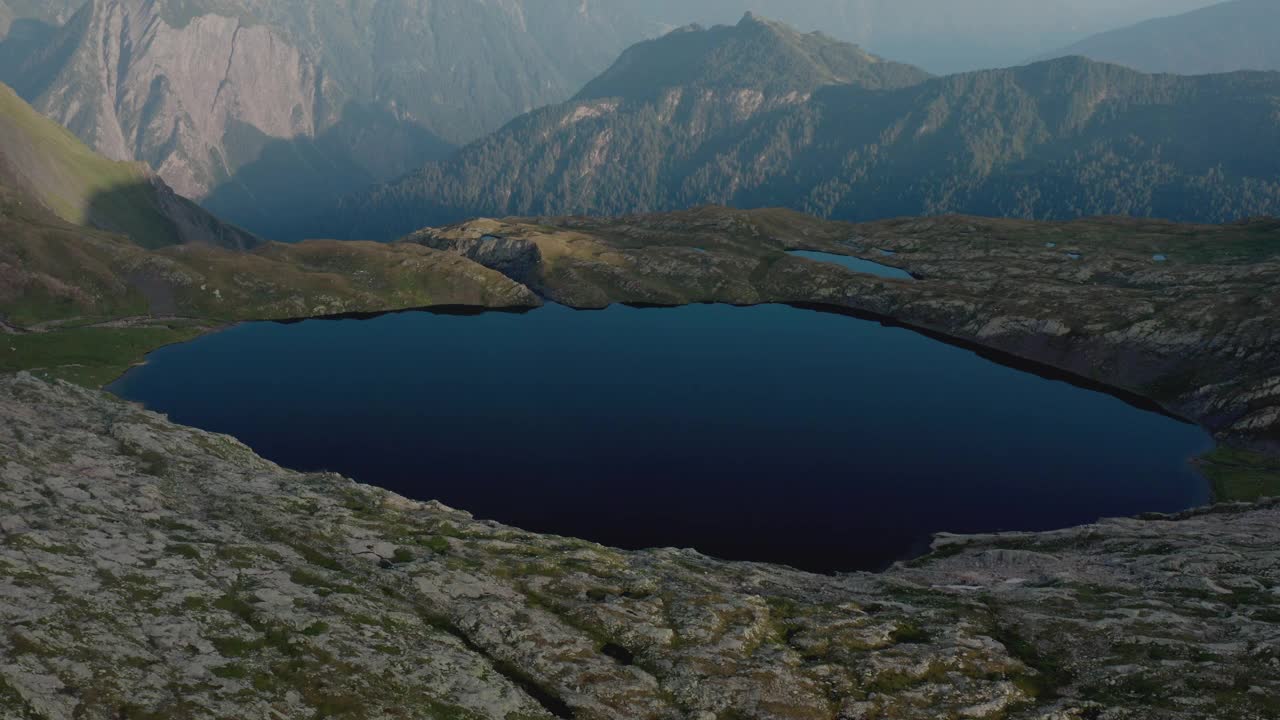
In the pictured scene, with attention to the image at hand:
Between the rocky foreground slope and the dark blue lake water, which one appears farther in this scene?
the dark blue lake water

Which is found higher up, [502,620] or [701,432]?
[502,620]

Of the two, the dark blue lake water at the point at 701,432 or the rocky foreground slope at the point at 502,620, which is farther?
the dark blue lake water at the point at 701,432

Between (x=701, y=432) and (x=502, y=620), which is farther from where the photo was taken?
(x=701, y=432)
